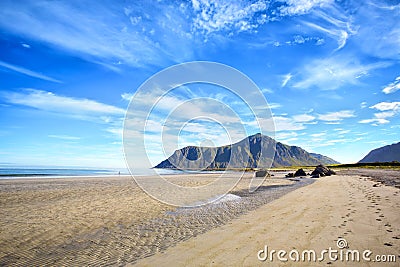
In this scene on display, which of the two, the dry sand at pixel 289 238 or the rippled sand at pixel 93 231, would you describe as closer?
the dry sand at pixel 289 238

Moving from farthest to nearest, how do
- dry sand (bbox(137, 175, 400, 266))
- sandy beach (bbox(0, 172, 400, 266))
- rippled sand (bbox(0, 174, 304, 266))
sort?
rippled sand (bbox(0, 174, 304, 266))
sandy beach (bbox(0, 172, 400, 266))
dry sand (bbox(137, 175, 400, 266))

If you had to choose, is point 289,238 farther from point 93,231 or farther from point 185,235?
point 93,231

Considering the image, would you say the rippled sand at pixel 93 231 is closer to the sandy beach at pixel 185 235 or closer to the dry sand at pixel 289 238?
the sandy beach at pixel 185 235

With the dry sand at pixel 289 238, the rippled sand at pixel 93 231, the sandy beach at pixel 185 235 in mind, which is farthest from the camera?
the rippled sand at pixel 93 231

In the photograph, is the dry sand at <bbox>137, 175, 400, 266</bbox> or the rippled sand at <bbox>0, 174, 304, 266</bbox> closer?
the dry sand at <bbox>137, 175, 400, 266</bbox>

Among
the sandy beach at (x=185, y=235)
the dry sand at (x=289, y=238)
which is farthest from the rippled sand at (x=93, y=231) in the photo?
the dry sand at (x=289, y=238)

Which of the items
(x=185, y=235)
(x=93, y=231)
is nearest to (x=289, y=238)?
(x=185, y=235)

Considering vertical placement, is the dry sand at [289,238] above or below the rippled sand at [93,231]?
above

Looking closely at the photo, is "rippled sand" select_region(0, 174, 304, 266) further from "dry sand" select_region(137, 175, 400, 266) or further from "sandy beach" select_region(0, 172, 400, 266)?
"dry sand" select_region(137, 175, 400, 266)

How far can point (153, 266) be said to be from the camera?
6277 millimetres

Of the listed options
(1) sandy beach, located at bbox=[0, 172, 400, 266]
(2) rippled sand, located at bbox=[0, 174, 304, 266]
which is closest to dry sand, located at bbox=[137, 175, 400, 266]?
(1) sandy beach, located at bbox=[0, 172, 400, 266]

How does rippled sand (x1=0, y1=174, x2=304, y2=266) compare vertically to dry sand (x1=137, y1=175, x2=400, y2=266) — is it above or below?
below

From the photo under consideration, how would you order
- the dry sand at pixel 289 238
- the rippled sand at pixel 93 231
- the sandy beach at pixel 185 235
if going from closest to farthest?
the dry sand at pixel 289 238 → the sandy beach at pixel 185 235 → the rippled sand at pixel 93 231

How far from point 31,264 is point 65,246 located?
1524 mm
